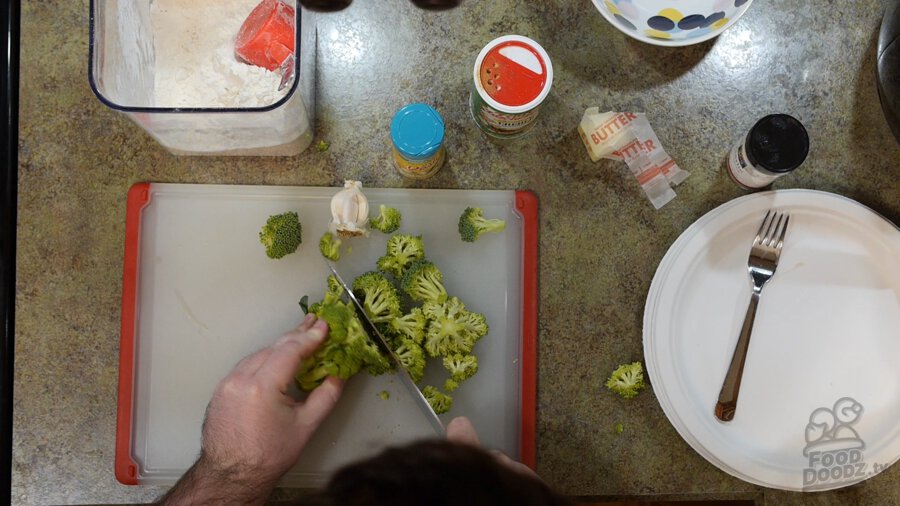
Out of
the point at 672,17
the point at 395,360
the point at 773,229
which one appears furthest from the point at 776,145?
the point at 395,360

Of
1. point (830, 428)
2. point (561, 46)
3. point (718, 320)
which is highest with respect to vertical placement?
point (561, 46)

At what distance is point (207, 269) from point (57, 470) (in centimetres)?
43

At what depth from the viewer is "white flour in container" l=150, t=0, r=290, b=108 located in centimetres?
99

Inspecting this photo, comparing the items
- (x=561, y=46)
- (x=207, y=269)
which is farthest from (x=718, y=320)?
(x=207, y=269)

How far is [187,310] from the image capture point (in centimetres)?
108

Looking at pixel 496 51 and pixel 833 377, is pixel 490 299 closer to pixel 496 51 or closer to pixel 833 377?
pixel 496 51

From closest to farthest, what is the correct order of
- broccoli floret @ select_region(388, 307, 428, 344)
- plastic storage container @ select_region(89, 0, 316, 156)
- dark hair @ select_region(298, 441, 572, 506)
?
dark hair @ select_region(298, 441, 572, 506) → plastic storage container @ select_region(89, 0, 316, 156) → broccoli floret @ select_region(388, 307, 428, 344)

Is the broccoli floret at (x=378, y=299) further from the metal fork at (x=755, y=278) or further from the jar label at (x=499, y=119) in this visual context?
the metal fork at (x=755, y=278)

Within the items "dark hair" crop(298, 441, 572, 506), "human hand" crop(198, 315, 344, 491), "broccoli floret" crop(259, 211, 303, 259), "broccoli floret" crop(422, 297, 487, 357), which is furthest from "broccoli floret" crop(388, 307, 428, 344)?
"dark hair" crop(298, 441, 572, 506)

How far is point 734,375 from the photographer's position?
3.45 feet

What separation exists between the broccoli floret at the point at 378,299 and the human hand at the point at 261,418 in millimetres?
80

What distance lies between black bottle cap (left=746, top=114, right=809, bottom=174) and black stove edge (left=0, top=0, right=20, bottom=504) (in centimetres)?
127

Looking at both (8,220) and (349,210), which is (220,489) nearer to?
(349,210)

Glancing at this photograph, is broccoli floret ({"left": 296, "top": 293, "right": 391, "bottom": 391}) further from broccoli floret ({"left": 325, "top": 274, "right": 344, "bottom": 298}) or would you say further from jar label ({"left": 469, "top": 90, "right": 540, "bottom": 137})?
jar label ({"left": 469, "top": 90, "right": 540, "bottom": 137})
